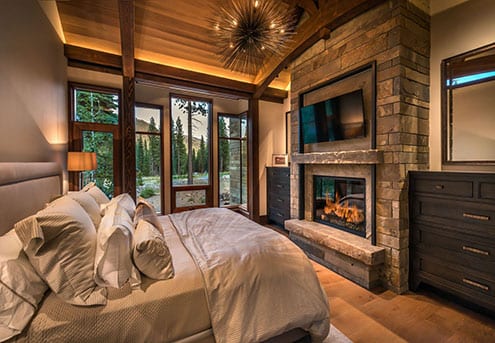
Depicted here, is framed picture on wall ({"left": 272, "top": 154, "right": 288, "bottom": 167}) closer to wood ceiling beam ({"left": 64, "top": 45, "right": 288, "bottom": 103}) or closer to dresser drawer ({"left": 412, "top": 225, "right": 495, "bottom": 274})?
wood ceiling beam ({"left": 64, "top": 45, "right": 288, "bottom": 103})

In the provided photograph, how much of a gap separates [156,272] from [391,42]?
3.09 metres

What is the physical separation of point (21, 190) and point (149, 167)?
11.0 ft

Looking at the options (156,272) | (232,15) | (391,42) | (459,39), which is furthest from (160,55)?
(459,39)

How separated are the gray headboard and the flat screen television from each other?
3.25 metres

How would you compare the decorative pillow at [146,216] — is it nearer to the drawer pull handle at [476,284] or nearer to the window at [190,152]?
the drawer pull handle at [476,284]

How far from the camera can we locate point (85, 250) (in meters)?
1.17

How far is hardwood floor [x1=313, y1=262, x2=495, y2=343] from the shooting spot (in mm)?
1814

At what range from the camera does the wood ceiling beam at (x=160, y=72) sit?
3405 millimetres

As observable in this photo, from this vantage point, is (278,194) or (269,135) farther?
(269,135)

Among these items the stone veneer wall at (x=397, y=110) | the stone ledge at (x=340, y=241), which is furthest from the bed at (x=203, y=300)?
the stone veneer wall at (x=397, y=110)

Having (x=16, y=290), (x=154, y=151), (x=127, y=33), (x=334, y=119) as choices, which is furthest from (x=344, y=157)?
(x=154, y=151)

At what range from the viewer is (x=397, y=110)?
2373 millimetres

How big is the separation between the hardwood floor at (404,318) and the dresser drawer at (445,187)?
110 cm

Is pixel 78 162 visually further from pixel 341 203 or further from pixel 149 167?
pixel 341 203
